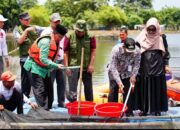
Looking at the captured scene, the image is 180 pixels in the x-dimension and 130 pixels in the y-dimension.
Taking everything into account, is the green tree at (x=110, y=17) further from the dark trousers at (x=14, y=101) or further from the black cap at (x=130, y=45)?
the dark trousers at (x=14, y=101)

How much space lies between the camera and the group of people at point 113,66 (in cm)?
543

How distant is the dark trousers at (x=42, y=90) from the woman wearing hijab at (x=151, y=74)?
127 centimetres

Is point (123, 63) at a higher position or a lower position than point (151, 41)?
lower

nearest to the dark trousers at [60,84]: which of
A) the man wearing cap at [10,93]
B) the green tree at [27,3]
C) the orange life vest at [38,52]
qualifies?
the orange life vest at [38,52]

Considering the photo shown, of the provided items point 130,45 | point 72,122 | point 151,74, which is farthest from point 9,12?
point 72,122

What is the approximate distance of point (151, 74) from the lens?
5719 mm

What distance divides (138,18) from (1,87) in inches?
3025

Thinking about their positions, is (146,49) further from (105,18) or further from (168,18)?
(168,18)

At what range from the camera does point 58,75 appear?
6.58 m

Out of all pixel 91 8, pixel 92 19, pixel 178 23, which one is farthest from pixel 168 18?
pixel 92 19

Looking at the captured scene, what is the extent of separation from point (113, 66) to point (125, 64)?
173 mm

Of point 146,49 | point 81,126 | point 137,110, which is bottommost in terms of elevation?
point 137,110

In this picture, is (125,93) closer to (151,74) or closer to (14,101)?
(151,74)

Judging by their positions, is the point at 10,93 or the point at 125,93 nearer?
the point at 10,93
